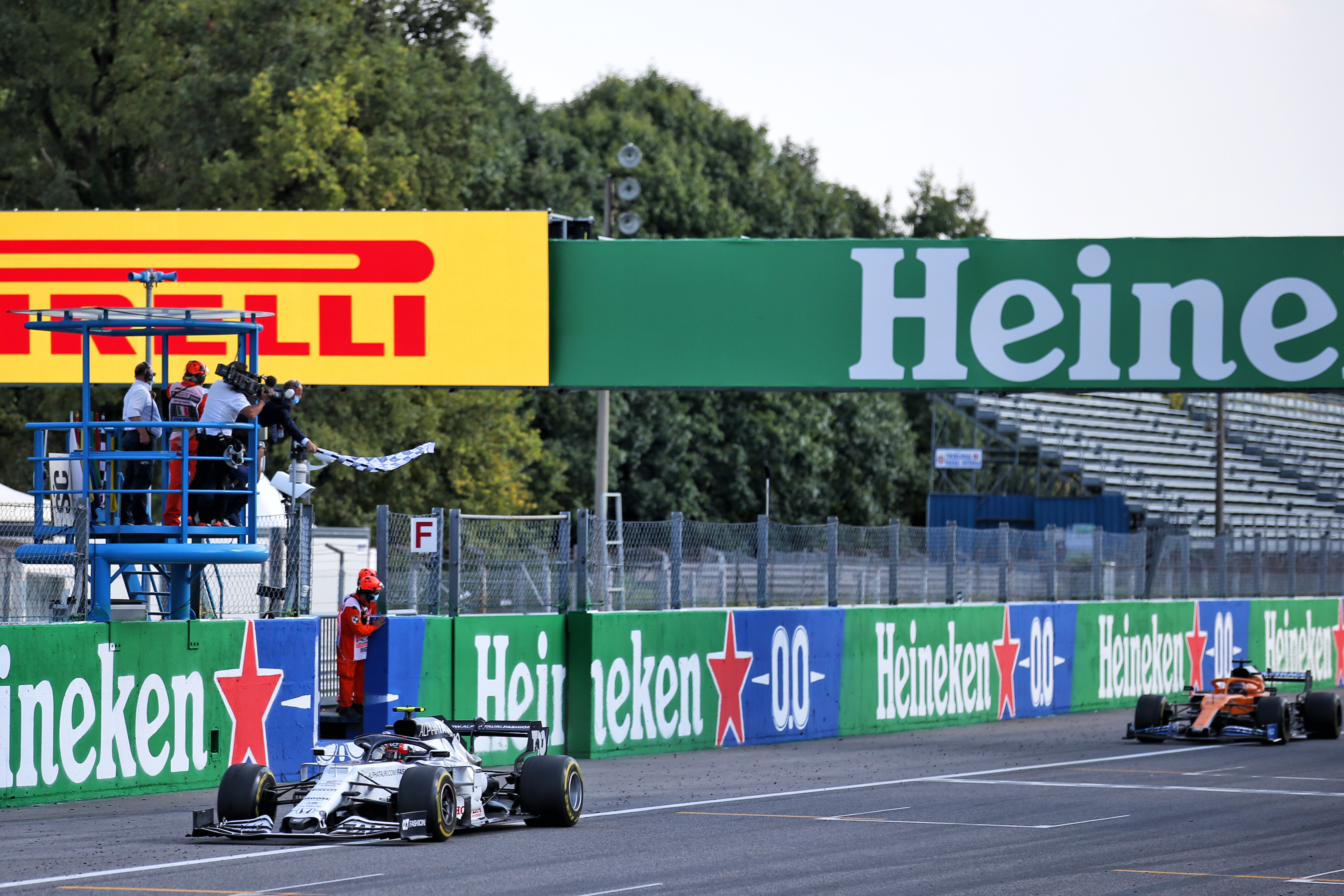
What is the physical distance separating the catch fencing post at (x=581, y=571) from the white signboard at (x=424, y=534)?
6.96ft

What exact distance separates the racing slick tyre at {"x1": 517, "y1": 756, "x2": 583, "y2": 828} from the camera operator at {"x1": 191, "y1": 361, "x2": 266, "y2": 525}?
372 cm

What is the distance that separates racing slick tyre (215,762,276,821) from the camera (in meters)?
12.1

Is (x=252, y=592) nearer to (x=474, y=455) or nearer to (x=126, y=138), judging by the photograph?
(x=474, y=455)

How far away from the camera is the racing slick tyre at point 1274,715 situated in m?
21.4

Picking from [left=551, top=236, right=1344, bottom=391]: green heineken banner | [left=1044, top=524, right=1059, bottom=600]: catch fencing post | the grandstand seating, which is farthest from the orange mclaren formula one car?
the grandstand seating

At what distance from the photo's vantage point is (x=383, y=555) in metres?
17.3

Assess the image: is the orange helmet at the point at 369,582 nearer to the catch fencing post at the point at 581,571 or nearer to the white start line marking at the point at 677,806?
the white start line marking at the point at 677,806

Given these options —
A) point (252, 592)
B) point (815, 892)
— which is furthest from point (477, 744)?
point (815, 892)

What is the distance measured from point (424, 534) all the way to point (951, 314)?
673 centimetres

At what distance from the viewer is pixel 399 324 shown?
20953 millimetres

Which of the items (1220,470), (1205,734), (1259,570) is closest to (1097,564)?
(1259,570)

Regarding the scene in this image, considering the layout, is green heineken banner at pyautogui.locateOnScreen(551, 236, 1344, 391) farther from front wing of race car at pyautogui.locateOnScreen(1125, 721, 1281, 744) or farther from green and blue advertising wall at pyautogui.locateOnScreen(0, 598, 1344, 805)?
front wing of race car at pyautogui.locateOnScreen(1125, 721, 1281, 744)

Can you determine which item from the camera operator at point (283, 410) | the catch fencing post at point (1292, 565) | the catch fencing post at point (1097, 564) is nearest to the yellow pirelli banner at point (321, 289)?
the camera operator at point (283, 410)

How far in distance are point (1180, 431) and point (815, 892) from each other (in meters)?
55.0
